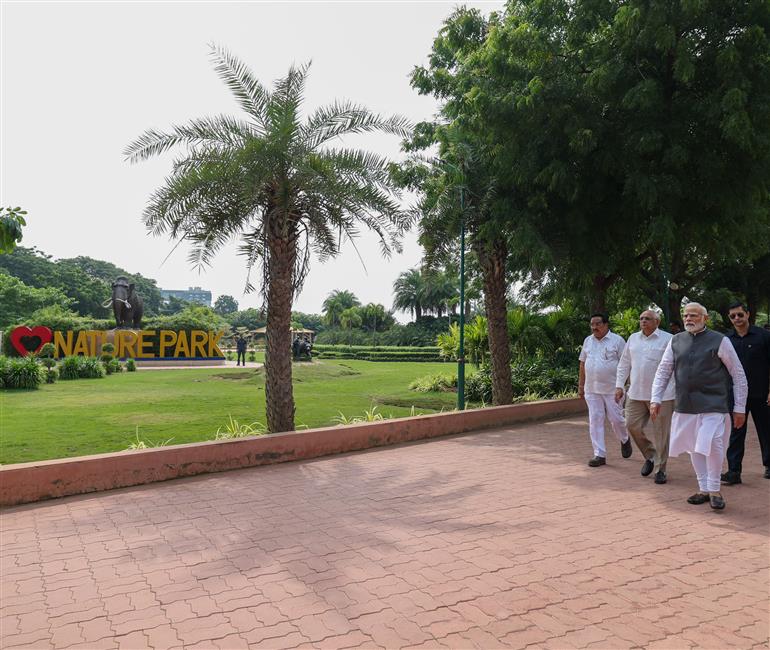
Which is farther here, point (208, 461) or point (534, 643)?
point (208, 461)

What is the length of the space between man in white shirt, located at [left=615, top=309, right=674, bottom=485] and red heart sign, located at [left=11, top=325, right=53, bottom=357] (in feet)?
97.0

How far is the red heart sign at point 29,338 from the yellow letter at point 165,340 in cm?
574

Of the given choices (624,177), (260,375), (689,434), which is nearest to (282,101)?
(624,177)

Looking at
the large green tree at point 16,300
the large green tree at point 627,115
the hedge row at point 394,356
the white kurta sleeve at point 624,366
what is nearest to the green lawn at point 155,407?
the large green tree at point 627,115

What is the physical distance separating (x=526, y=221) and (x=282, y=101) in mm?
4614

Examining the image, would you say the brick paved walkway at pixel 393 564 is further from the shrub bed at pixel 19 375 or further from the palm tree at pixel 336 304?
the palm tree at pixel 336 304

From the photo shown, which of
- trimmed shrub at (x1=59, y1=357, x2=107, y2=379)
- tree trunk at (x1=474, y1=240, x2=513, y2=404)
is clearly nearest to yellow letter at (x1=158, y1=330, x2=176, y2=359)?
trimmed shrub at (x1=59, y1=357, x2=107, y2=379)

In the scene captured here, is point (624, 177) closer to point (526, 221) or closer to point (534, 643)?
point (526, 221)

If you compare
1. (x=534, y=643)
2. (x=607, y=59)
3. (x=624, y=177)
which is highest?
(x=607, y=59)

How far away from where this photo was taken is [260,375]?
23.6 metres

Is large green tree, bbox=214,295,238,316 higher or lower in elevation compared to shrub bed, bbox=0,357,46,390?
higher

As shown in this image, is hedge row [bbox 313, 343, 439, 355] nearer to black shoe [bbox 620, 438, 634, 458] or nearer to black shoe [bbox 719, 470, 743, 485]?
black shoe [bbox 620, 438, 634, 458]

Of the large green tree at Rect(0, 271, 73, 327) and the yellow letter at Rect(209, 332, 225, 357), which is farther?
the large green tree at Rect(0, 271, 73, 327)

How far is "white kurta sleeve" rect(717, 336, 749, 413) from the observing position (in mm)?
5184
